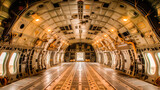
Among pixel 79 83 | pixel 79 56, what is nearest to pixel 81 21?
pixel 79 83

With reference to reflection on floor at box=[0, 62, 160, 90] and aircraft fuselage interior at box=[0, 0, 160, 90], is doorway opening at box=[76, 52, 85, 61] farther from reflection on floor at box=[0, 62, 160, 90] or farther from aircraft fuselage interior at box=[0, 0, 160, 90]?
reflection on floor at box=[0, 62, 160, 90]

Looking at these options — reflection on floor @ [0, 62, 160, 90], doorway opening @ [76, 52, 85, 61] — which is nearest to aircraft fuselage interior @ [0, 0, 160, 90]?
reflection on floor @ [0, 62, 160, 90]

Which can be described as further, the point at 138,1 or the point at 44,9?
the point at 44,9

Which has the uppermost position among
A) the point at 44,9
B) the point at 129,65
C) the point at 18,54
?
the point at 44,9

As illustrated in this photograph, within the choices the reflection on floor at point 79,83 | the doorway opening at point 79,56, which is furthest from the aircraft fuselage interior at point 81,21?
the doorway opening at point 79,56

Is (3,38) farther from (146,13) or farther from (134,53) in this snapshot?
(134,53)

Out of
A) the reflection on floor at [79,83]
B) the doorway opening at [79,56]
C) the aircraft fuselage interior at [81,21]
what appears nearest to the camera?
the aircraft fuselage interior at [81,21]

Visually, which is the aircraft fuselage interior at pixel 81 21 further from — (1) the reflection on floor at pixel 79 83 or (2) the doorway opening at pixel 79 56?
(2) the doorway opening at pixel 79 56

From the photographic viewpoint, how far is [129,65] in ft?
43.3

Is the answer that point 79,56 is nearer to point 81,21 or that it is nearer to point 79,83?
point 81,21

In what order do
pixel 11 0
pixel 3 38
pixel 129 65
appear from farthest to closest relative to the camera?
pixel 129 65
pixel 3 38
pixel 11 0

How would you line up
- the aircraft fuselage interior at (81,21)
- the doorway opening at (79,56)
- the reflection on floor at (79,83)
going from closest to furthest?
the aircraft fuselage interior at (81,21)
the reflection on floor at (79,83)
the doorway opening at (79,56)

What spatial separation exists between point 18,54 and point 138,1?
1297 cm

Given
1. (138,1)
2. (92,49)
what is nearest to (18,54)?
(138,1)
